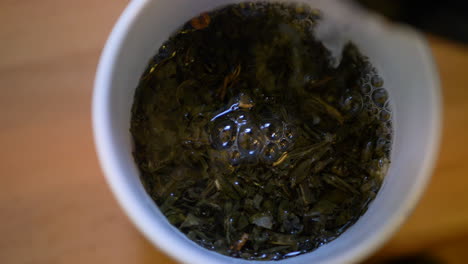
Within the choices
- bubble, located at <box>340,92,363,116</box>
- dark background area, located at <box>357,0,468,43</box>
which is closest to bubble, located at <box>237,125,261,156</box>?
bubble, located at <box>340,92,363,116</box>

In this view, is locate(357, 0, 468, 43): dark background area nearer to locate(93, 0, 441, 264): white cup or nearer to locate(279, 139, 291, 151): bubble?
locate(93, 0, 441, 264): white cup

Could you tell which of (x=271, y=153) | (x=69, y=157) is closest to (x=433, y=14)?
(x=271, y=153)

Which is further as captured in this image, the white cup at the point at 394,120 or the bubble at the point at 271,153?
the bubble at the point at 271,153

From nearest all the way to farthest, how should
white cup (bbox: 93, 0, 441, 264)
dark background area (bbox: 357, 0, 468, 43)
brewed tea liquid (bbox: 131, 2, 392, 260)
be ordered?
Result: dark background area (bbox: 357, 0, 468, 43) → white cup (bbox: 93, 0, 441, 264) → brewed tea liquid (bbox: 131, 2, 392, 260)

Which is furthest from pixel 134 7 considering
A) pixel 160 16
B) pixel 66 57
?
pixel 66 57

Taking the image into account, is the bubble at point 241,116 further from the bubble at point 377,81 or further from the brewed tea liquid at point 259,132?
the bubble at point 377,81

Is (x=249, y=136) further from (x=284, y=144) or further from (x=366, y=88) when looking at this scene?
(x=366, y=88)

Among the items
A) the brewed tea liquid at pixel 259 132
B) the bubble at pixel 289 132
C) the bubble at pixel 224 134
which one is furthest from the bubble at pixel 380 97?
the bubble at pixel 224 134

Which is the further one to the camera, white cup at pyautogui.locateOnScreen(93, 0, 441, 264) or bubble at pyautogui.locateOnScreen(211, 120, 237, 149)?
bubble at pyautogui.locateOnScreen(211, 120, 237, 149)

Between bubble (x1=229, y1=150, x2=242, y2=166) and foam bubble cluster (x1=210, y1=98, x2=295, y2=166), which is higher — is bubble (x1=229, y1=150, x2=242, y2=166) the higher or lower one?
the lower one
